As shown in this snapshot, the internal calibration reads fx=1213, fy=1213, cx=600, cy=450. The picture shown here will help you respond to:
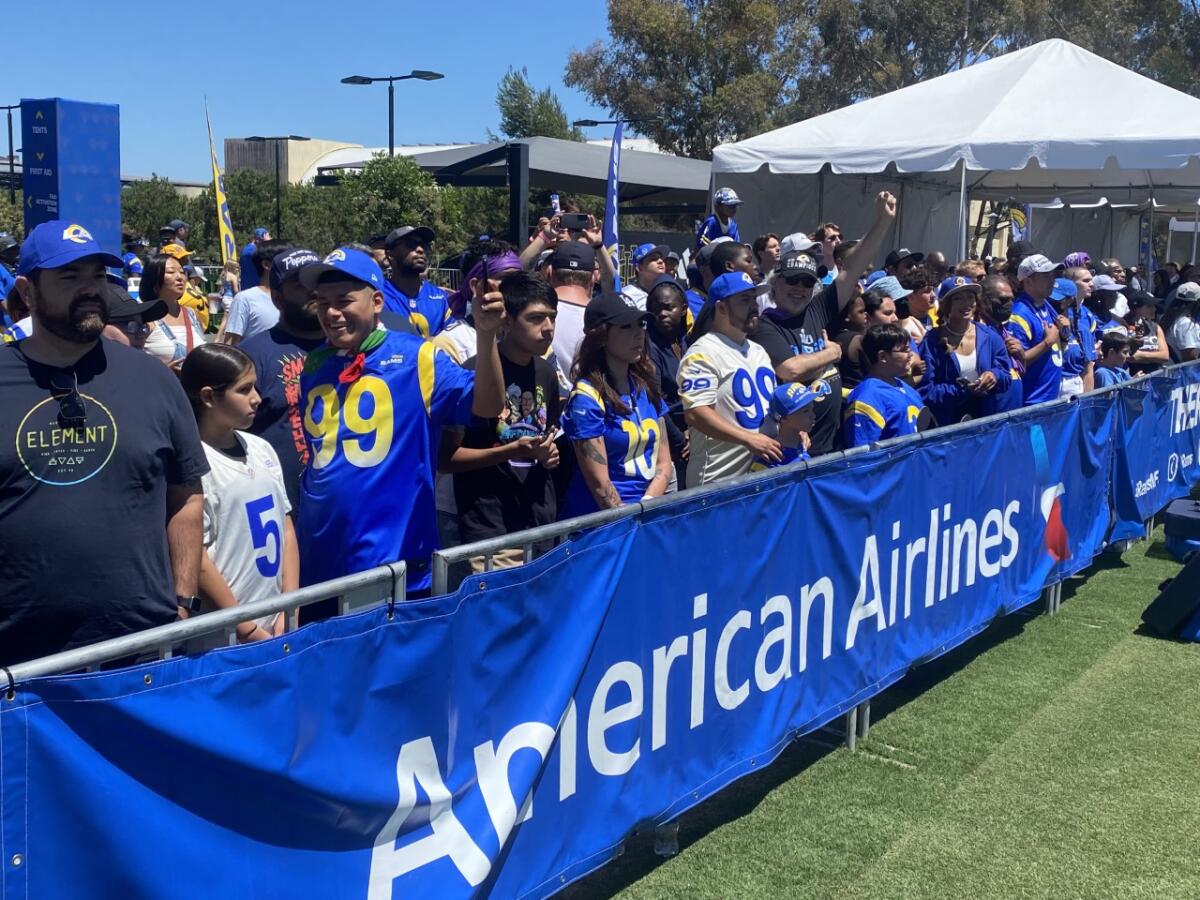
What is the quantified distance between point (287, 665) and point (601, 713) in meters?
1.30

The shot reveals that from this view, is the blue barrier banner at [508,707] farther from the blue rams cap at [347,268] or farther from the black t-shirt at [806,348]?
the blue rams cap at [347,268]

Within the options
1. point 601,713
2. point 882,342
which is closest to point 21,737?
point 601,713

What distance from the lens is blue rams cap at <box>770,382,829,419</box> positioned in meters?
5.24

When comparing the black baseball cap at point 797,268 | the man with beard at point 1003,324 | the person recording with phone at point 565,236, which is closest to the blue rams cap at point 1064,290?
the man with beard at point 1003,324

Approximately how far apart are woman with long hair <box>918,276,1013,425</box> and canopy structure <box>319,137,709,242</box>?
8.84 m

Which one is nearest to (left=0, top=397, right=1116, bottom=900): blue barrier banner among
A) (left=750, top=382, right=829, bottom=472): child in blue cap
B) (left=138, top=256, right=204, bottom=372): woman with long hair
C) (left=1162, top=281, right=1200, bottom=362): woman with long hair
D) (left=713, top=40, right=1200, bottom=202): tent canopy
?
(left=750, top=382, right=829, bottom=472): child in blue cap

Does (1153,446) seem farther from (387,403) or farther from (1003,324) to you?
(387,403)

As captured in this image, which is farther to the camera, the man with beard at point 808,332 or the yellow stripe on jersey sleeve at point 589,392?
the man with beard at point 808,332

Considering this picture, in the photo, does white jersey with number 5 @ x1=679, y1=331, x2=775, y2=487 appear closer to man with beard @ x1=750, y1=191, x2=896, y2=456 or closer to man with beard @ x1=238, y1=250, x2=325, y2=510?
man with beard @ x1=750, y1=191, x2=896, y2=456

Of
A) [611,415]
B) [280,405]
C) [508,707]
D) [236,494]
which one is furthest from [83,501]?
[611,415]

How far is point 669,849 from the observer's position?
429 cm

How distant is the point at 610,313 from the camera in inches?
181

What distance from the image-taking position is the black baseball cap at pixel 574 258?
18.2 feet

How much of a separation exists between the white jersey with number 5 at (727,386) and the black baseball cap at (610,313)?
74 cm
